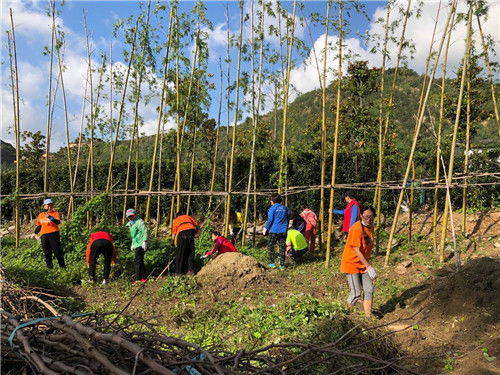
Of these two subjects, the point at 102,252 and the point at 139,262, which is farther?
the point at 139,262

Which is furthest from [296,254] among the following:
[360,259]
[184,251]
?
[360,259]

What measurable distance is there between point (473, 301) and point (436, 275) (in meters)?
1.88

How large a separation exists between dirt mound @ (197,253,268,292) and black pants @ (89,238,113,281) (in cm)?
185

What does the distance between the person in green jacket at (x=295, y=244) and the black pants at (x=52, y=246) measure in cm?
508

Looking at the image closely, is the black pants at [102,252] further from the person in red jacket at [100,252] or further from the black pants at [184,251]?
the black pants at [184,251]

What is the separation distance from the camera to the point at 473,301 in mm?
5426

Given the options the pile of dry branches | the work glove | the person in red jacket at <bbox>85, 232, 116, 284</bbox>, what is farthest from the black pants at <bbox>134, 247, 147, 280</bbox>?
the pile of dry branches

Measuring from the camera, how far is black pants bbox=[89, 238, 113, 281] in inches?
304

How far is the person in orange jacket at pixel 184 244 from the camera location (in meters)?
8.14

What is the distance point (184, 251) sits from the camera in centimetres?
821

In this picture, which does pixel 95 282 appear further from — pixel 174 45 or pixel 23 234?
pixel 23 234

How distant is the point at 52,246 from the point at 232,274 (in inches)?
162

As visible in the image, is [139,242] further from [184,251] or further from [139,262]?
[184,251]

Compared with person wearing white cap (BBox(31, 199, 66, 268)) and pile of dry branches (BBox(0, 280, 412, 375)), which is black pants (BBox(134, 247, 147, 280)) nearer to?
person wearing white cap (BBox(31, 199, 66, 268))
